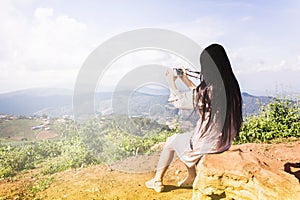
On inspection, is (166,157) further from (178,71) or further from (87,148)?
(87,148)

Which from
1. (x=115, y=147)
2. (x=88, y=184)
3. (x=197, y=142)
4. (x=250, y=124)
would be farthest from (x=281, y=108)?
(x=88, y=184)

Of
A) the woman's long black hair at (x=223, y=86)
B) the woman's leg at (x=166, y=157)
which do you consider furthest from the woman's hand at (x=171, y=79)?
the woman's leg at (x=166, y=157)

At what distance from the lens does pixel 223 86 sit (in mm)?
3445

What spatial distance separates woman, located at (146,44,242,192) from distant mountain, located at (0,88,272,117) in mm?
507

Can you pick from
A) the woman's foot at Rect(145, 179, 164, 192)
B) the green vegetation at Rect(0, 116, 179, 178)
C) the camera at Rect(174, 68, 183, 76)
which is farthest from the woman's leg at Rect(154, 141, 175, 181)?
the green vegetation at Rect(0, 116, 179, 178)

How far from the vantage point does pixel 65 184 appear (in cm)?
444

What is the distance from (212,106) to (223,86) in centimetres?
24

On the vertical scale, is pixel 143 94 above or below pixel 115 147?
above

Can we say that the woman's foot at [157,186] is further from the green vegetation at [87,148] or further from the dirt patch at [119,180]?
the green vegetation at [87,148]

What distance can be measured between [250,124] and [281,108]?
0.76m

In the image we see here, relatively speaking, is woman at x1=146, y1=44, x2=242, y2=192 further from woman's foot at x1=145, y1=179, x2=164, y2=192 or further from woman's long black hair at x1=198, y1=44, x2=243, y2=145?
woman's foot at x1=145, y1=179, x2=164, y2=192

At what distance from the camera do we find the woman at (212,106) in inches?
135

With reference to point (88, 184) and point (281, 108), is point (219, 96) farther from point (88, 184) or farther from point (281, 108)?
point (281, 108)

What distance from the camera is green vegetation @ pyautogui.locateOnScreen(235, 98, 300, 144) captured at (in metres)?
6.72
